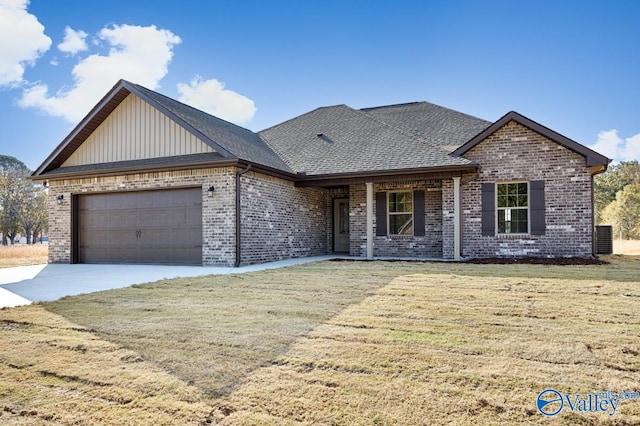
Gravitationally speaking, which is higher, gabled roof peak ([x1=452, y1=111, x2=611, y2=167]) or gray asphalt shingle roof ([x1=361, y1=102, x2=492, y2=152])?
gray asphalt shingle roof ([x1=361, y1=102, x2=492, y2=152])

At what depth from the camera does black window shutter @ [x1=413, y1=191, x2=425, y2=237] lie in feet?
43.3

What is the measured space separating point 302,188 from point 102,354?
10.9m

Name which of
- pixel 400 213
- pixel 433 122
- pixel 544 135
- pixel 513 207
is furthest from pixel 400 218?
pixel 544 135

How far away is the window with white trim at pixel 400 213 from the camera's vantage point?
44.2 feet

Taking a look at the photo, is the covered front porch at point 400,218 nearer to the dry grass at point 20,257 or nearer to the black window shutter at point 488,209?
the black window shutter at point 488,209

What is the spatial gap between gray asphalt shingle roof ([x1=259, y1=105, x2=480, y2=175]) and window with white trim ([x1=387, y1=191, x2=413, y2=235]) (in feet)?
4.98

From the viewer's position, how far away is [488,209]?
12.0 meters

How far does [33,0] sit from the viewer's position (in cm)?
1377

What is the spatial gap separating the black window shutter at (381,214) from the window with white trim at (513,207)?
11.1ft

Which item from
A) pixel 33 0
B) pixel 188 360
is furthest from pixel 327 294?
Result: pixel 33 0

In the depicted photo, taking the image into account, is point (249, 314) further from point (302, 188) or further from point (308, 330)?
point (302, 188)

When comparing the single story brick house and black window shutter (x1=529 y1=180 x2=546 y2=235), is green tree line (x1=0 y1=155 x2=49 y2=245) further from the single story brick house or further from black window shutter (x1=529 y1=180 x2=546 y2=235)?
black window shutter (x1=529 y1=180 x2=546 y2=235)

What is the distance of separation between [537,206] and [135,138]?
11.5 meters
